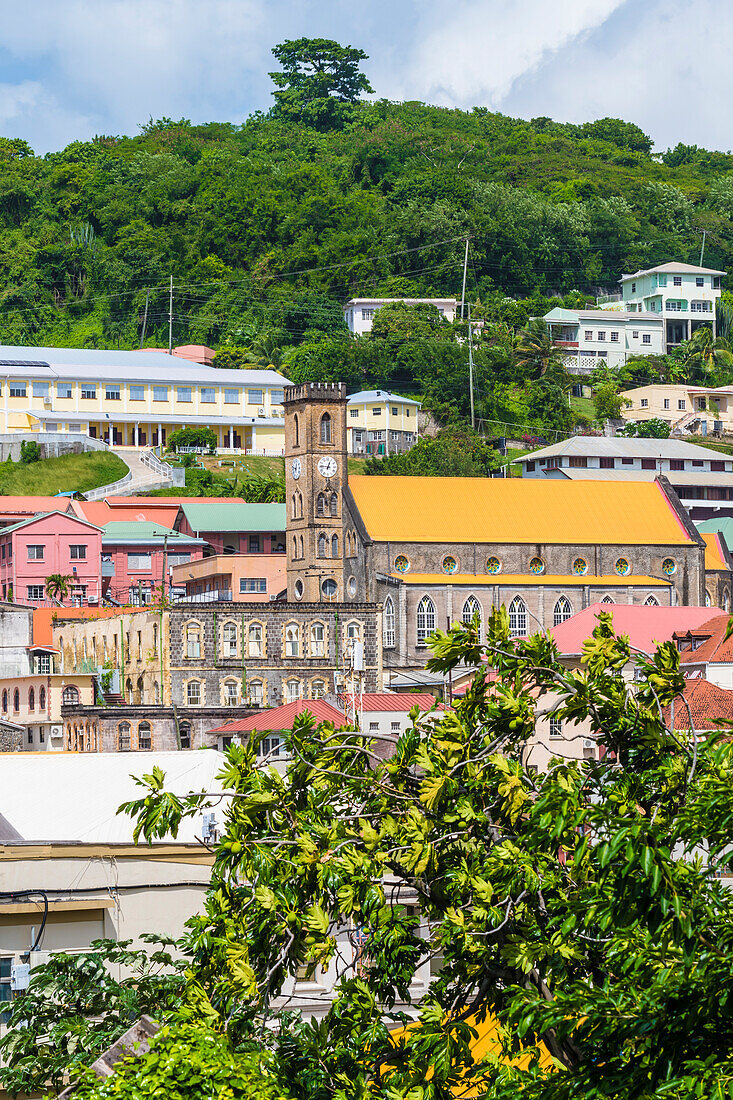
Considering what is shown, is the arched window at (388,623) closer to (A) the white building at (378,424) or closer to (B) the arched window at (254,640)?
(B) the arched window at (254,640)

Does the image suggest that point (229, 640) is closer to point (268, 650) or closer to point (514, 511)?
point (268, 650)

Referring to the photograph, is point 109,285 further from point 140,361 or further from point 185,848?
point 185,848

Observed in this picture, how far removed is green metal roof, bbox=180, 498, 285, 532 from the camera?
104m

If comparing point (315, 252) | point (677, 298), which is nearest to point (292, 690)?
point (315, 252)

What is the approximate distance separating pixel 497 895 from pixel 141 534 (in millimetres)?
87306

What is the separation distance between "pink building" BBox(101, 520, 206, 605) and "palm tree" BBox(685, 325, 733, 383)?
236 feet

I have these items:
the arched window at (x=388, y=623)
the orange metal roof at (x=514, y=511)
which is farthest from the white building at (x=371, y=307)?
the arched window at (x=388, y=623)

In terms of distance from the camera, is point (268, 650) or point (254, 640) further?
point (268, 650)

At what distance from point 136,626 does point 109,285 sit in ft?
276

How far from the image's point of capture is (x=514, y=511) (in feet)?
296

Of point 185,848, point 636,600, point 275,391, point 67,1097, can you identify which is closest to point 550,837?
point 67,1097

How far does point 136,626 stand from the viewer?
78688 mm

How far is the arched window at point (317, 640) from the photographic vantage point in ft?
262

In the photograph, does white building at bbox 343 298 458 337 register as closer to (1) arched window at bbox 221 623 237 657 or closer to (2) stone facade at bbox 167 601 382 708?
(2) stone facade at bbox 167 601 382 708
